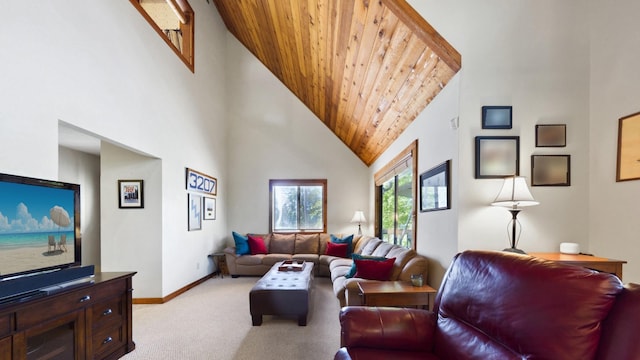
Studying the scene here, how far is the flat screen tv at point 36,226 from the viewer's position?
1.69m

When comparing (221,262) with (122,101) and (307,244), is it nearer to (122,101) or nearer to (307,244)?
(307,244)

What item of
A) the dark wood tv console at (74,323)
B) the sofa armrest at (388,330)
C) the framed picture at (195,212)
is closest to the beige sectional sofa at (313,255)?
the framed picture at (195,212)

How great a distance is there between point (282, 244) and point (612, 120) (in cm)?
523

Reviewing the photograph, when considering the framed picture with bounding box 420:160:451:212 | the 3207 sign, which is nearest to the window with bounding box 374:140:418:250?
the framed picture with bounding box 420:160:451:212

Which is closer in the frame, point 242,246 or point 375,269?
point 375,269

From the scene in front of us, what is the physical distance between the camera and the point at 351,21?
291 centimetres

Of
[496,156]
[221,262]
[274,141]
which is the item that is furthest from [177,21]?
[496,156]

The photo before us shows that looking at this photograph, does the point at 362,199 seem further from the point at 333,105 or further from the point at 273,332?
the point at 273,332

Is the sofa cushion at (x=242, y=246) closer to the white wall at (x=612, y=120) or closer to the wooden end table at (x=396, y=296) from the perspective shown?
the wooden end table at (x=396, y=296)

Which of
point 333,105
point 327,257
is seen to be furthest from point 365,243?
point 333,105

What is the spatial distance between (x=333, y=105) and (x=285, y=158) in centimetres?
199

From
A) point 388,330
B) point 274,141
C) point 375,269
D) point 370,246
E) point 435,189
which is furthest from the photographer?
point 274,141

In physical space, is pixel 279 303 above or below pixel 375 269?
below

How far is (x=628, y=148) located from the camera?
2.34 m
